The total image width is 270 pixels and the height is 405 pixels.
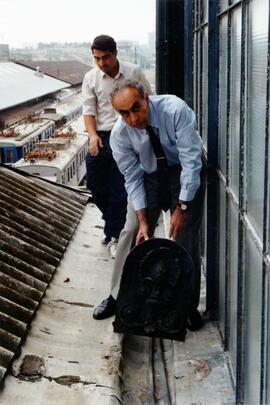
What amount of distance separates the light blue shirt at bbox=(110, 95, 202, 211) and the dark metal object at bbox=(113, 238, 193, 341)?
0.49m

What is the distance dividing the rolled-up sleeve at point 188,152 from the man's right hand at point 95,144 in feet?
5.47

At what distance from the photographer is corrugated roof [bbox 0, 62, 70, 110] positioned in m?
→ 36.9

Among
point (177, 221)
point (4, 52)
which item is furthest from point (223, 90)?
point (4, 52)

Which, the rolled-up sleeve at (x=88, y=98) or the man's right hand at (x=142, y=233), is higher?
the rolled-up sleeve at (x=88, y=98)

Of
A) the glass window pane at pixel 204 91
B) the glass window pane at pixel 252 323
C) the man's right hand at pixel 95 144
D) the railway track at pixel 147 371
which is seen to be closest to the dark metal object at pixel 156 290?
the railway track at pixel 147 371

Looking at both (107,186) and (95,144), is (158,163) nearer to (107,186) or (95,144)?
(95,144)

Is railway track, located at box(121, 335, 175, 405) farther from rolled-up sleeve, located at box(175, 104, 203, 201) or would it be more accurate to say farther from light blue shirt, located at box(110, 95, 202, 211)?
rolled-up sleeve, located at box(175, 104, 203, 201)

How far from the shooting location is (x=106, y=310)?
204 inches

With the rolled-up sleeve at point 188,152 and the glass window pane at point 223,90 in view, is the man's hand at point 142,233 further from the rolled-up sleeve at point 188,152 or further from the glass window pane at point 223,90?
the glass window pane at point 223,90

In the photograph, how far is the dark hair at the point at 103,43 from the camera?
517cm

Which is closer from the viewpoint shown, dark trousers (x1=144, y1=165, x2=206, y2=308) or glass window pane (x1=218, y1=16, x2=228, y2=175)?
glass window pane (x1=218, y1=16, x2=228, y2=175)

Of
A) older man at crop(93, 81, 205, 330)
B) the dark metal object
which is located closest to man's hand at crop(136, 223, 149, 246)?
older man at crop(93, 81, 205, 330)

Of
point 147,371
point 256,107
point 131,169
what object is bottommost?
point 147,371

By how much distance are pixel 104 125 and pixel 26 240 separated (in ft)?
4.48
